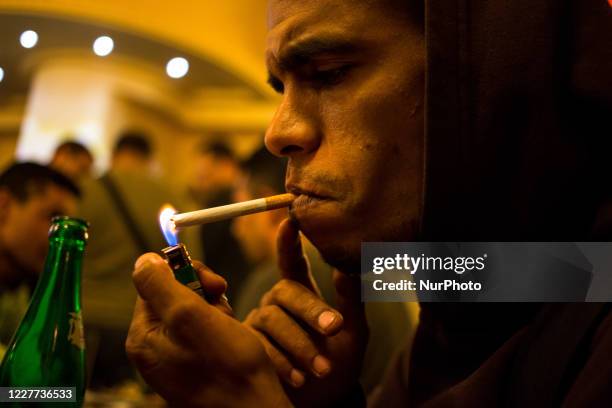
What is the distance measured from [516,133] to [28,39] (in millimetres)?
728

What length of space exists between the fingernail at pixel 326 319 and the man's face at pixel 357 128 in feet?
0.23

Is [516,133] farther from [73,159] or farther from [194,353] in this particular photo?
[73,159]

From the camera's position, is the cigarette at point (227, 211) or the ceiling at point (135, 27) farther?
the ceiling at point (135, 27)

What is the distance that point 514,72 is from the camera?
690mm

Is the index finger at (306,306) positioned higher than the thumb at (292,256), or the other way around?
the thumb at (292,256)

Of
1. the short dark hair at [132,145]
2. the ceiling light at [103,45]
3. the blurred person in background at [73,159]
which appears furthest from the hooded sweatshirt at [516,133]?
the short dark hair at [132,145]

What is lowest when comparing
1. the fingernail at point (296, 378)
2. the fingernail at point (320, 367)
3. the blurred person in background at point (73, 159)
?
the fingernail at point (296, 378)

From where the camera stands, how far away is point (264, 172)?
192 centimetres

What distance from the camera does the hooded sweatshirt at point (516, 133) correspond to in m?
0.68

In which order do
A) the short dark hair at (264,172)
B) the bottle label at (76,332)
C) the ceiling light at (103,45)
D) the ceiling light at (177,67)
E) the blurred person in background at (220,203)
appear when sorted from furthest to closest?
1. the short dark hair at (264,172)
2. the blurred person in background at (220,203)
3. the ceiling light at (177,67)
4. the ceiling light at (103,45)
5. the bottle label at (76,332)

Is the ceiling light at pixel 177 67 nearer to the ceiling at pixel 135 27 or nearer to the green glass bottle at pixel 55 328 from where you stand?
the ceiling at pixel 135 27

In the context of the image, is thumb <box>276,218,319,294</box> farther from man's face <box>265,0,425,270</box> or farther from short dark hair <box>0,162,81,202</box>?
short dark hair <box>0,162,81,202</box>

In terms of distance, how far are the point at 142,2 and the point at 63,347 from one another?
747 millimetres

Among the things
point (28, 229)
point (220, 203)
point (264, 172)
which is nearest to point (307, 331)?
point (28, 229)
